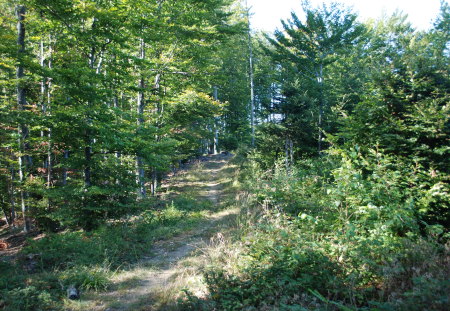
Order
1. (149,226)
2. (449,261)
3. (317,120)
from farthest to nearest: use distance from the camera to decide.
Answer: (317,120), (149,226), (449,261)

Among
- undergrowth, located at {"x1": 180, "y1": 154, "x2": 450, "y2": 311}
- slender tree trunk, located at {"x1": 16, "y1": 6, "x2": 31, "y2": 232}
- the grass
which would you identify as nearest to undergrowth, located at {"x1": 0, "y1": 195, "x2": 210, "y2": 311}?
the grass

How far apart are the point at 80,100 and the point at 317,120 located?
1152cm

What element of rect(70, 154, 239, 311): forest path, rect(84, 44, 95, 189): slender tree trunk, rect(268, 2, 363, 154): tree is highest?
rect(268, 2, 363, 154): tree

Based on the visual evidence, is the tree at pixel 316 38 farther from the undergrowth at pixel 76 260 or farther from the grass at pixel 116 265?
the undergrowth at pixel 76 260

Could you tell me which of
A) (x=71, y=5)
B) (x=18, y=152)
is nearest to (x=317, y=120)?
(x=71, y=5)

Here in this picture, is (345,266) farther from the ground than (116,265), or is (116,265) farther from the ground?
(345,266)

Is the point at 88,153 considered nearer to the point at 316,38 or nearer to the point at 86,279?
the point at 86,279

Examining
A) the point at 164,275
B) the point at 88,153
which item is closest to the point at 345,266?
the point at 164,275

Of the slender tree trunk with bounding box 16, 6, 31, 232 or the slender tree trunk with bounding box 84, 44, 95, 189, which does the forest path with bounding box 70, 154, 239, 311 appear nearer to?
the slender tree trunk with bounding box 84, 44, 95, 189

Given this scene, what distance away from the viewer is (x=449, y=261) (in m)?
3.35

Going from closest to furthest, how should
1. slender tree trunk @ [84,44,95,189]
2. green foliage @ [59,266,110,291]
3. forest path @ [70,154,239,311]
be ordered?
forest path @ [70,154,239,311]
green foliage @ [59,266,110,291]
slender tree trunk @ [84,44,95,189]

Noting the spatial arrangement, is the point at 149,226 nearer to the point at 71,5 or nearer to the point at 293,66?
the point at 71,5

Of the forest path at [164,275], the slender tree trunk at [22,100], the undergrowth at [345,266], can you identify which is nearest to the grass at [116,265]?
the forest path at [164,275]

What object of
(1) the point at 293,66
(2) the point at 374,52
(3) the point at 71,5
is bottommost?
(3) the point at 71,5
